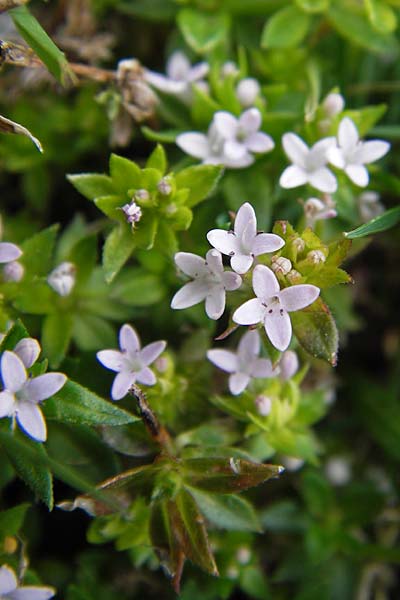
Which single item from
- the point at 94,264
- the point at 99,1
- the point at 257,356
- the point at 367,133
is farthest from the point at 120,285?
the point at 99,1

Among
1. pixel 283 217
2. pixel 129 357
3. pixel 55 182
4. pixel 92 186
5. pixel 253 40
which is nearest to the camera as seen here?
pixel 129 357

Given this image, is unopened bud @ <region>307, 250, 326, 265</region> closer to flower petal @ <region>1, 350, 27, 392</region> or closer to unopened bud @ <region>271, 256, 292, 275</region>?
unopened bud @ <region>271, 256, 292, 275</region>

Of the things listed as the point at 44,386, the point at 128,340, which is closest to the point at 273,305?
the point at 128,340

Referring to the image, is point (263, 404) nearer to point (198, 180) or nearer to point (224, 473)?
point (224, 473)

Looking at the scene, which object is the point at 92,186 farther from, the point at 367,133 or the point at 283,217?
the point at 367,133

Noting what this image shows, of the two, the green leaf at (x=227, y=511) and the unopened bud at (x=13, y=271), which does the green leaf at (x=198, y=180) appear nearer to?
the unopened bud at (x=13, y=271)

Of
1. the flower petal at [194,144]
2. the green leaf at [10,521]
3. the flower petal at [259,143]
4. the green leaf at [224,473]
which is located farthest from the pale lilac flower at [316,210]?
the green leaf at [10,521]
